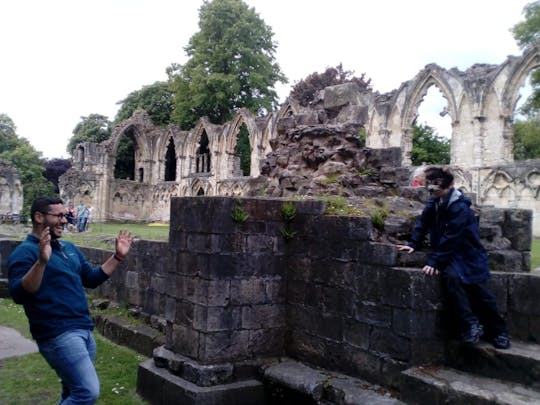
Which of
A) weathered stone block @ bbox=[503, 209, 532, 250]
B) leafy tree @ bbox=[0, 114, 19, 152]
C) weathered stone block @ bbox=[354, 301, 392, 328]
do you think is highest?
leafy tree @ bbox=[0, 114, 19, 152]

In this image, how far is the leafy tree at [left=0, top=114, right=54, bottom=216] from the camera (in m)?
46.4

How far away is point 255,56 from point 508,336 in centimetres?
3618

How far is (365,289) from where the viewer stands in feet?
15.5

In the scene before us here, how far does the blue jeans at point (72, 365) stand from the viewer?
3.35 meters

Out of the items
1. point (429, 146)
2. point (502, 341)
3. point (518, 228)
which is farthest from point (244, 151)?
point (502, 341)

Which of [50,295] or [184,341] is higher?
[50,295]

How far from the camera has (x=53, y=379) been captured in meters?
5.91

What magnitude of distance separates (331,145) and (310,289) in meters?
2.35

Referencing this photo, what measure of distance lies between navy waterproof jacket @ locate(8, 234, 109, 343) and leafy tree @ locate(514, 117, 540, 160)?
136 ft

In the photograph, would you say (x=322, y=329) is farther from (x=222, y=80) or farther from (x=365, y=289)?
(x=222, y=80)

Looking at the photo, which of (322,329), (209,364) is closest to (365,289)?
(322,329)

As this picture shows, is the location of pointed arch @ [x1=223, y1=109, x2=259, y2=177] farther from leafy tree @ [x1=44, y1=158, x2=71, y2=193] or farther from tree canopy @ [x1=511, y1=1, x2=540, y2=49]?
leafy tree @ [x1=44, y1=158, x2=71, y2=193]

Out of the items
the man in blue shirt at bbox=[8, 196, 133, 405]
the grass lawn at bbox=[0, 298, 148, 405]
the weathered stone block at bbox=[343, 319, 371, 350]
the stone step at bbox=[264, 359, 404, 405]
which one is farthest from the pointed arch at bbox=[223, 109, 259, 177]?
the man in blue shirt at bbox=[8, 196, 133, 405]

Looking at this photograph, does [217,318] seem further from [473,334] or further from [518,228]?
[518,228]
